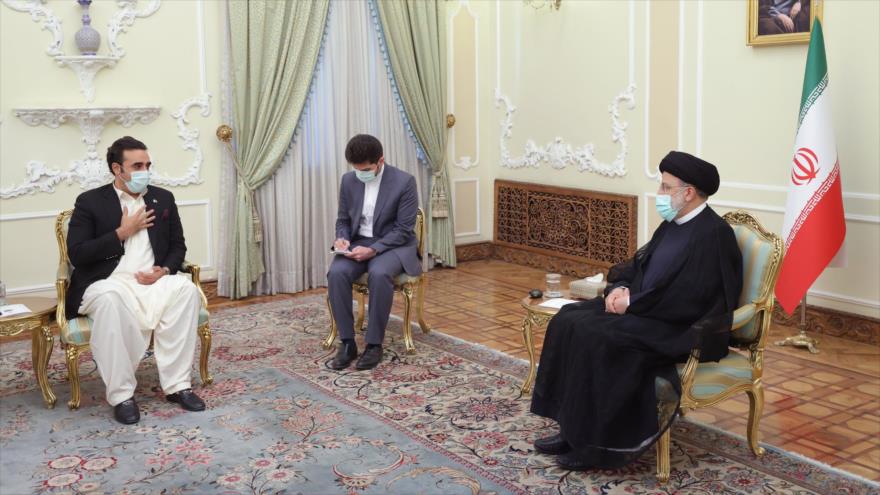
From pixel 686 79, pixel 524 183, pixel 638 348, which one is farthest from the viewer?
pixel 524 183

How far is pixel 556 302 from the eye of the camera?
4.19m

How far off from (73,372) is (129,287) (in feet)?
1.50

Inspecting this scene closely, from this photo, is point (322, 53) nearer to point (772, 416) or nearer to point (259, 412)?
point (259, 412)

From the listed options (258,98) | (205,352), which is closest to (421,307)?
(205,352)

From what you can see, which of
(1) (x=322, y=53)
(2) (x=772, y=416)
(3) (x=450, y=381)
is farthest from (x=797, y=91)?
(1) (x=322, y=53)

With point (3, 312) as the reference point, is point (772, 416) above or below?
below

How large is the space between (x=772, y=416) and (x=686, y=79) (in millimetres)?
2798

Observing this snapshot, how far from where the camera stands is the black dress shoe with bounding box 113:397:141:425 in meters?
4.05

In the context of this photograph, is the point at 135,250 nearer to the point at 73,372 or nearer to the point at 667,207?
the point at 73,372

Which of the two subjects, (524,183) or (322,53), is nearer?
(322,53)

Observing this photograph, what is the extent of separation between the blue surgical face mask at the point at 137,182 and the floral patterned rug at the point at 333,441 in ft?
3.26

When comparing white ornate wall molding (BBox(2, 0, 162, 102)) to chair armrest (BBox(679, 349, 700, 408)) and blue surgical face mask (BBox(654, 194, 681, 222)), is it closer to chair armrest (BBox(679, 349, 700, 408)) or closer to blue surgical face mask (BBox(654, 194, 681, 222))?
blue surgical face mask (BBox(654, 194, 681, 222))

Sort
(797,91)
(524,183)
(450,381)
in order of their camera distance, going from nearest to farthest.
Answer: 1. (450,381)
2. (797,91)
3. (524,183)

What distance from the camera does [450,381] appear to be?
15.2 ft
